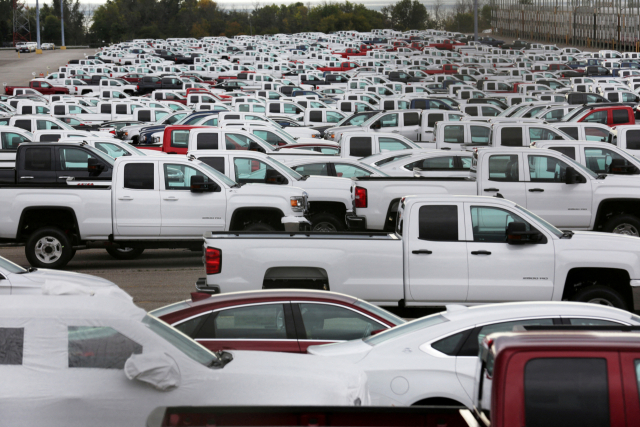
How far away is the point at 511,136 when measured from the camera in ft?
66.0

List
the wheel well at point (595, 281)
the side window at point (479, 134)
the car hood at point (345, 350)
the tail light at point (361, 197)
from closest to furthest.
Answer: the car hood at point (345, 350)
the wheel well at point (595, 281)
the tail light at point (361, 197)
the side window at point (479, 134)

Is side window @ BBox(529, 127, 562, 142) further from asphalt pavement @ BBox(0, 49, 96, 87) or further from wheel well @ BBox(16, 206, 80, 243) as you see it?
asphalt pavement @ BBox(0, 49, 96, 87)

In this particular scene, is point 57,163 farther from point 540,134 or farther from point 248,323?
point 540,134

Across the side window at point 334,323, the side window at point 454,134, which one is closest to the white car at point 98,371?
the side window at point 334,323

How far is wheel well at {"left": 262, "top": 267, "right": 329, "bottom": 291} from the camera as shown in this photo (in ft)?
32.2

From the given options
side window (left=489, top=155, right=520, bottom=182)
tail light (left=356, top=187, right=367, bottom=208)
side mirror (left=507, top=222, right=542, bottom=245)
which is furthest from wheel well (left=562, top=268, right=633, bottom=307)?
tail light (left=356, top=187, right=367, bottom=208)

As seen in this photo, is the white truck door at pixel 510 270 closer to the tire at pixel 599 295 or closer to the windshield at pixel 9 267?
the tire at pixel 599 295

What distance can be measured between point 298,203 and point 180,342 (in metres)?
9.14

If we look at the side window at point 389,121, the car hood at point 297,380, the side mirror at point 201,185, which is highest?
the side window at point 389,121

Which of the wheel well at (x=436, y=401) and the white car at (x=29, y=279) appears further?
the white car at (x=29, y=279)

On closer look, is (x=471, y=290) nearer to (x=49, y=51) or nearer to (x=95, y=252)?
(x=95, y=252)

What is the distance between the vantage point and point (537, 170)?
15180mm

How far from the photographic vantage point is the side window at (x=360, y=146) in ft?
71.5

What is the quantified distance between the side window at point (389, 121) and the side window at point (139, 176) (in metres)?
15.2
